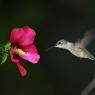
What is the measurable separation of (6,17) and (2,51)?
14.0 ft

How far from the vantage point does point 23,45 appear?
316 cm

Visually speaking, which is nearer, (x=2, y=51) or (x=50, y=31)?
(x=2, y=51)

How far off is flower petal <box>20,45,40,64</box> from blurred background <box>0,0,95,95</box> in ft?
12.0

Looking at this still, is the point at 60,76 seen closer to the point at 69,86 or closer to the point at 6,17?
the point at 69,86

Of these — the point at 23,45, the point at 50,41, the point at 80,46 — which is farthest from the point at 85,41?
the point at 50,41

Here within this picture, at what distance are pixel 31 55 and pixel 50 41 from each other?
13.0ft

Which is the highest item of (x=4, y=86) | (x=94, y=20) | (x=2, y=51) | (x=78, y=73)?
(x=2, y=51)

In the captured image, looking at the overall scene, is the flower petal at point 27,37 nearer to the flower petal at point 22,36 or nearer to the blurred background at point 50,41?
the flower petal at point 22,36

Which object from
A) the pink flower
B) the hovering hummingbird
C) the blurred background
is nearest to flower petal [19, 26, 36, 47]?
the pink flower

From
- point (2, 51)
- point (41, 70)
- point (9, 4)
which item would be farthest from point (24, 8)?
point (2, 51)

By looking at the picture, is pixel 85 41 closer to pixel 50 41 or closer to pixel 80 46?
pixel 80 46

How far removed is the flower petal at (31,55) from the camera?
10.1 ft

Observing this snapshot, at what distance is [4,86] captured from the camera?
23.0 feet

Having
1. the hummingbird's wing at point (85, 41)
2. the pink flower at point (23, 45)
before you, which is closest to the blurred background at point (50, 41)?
the hummingbird's wing at point (85, 41)
